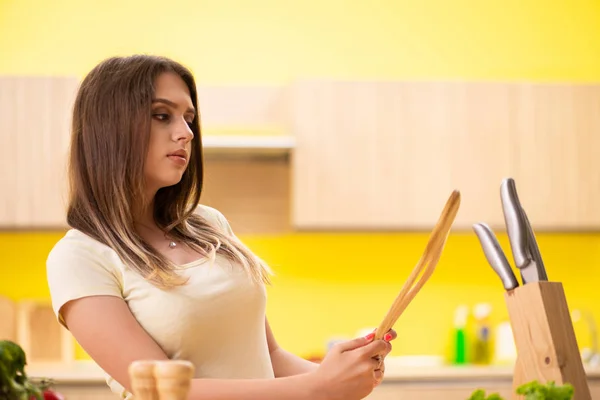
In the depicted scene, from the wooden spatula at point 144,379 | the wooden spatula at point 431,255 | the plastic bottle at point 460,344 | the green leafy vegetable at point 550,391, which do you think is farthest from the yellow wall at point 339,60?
the wooden spatula at point 144,379

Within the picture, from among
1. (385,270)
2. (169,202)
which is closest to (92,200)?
(169,202)

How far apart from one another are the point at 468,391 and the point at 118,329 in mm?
2674

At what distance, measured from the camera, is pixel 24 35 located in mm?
4363

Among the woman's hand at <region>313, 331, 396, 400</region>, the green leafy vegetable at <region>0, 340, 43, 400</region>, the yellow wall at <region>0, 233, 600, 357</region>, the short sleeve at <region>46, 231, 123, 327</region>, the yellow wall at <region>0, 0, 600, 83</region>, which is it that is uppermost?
the yellow wall at <region>0, 0, 600, 83</region>

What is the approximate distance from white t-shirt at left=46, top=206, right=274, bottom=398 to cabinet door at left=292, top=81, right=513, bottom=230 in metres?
2.47

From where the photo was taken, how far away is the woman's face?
5.01ft

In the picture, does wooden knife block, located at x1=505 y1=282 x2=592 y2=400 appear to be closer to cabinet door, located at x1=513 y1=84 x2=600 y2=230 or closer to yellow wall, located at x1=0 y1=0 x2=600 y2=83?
cabinet door, located at x1=513 y1=84 x2=600 y2=230

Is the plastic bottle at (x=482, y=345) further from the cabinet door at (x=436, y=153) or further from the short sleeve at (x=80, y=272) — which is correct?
the short sleeve at (x=80, y=272)

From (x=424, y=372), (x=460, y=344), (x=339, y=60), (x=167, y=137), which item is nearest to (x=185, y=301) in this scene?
(x=167, y=137)

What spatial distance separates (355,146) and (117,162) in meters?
2.58

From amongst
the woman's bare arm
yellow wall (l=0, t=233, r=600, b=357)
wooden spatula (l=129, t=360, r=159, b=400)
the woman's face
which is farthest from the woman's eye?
yellow wall (l=0, t=233, r=600, b=357)

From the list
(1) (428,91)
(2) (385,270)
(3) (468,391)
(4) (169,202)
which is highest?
(1) (428,91)

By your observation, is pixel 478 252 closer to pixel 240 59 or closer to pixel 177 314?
pixel 240 59

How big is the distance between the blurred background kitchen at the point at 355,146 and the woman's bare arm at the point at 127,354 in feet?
7.65
